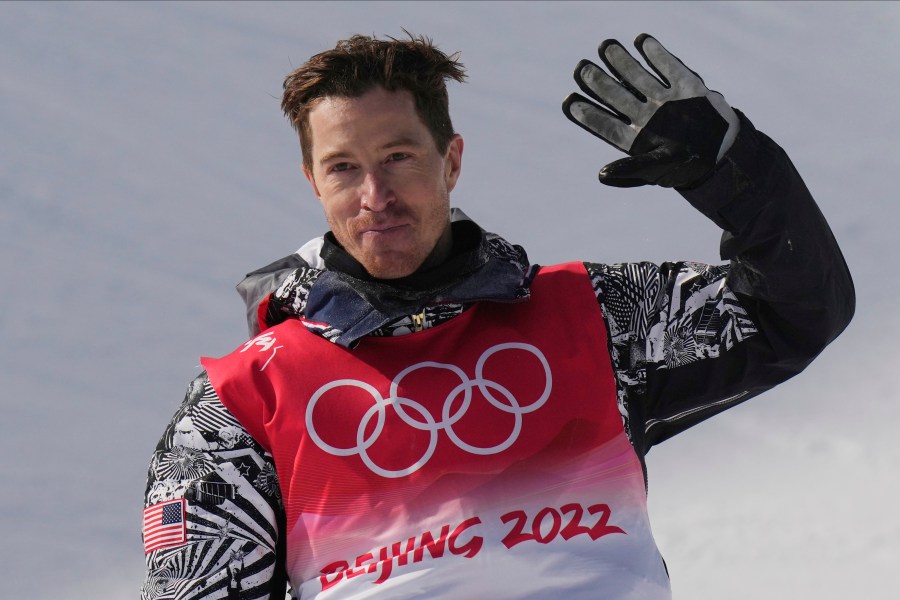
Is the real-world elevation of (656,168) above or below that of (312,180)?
below

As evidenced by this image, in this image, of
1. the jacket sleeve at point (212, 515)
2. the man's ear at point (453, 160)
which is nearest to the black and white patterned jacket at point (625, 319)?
the jacket sleeve at point (212, 515)

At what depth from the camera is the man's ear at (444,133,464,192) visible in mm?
3766

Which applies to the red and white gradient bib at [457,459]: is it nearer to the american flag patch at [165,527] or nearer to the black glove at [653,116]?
the american flag patch at [165,527]

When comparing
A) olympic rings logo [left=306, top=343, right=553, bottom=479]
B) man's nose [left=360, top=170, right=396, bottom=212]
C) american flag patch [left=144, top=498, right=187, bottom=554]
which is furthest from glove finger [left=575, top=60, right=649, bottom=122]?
american flag patch [left=144, top=498, right=187, bottom=554]

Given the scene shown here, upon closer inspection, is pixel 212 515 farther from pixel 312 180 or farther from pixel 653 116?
pixel 653 116

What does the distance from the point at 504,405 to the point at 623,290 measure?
53 centimetres

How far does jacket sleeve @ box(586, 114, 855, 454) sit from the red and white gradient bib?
0.18 metres

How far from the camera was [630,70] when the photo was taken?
3.42m

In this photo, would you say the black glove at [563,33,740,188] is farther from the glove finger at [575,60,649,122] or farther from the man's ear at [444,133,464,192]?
the man's ear at [444,133,464,192]

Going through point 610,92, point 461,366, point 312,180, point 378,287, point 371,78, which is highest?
point 371,78

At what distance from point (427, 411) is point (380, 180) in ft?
2.15

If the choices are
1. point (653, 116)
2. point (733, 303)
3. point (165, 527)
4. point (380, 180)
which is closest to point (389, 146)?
point (380, 180)

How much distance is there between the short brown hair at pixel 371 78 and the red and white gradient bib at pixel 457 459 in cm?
62

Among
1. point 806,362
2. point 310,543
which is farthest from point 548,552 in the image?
point 806,362
